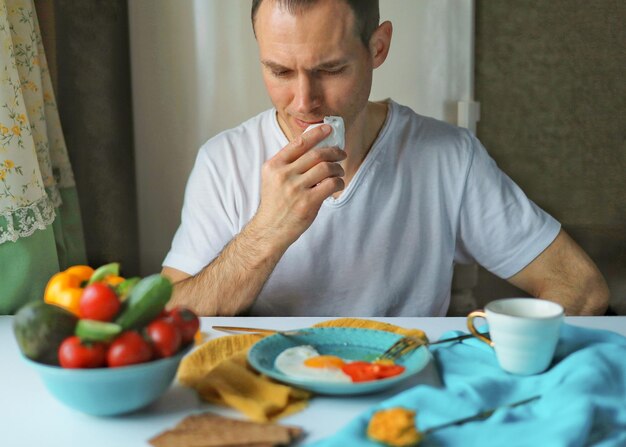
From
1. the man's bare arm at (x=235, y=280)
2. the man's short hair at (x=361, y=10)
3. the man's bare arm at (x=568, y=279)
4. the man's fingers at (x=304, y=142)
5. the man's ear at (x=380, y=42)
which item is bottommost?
the man's bare arm at (x=568, y=279)

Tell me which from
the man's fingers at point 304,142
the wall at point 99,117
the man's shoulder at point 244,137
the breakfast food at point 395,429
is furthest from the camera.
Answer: the wall at point 99,117

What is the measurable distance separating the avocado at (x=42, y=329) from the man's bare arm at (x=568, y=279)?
1029 millimetres

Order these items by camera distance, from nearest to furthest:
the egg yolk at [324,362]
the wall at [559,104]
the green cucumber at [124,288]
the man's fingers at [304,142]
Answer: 1. the green cucumber at [124,288]
2. the egg yolk at [324,362]
3. the man's fingers at [304,142]
4. the wall at [559,104]

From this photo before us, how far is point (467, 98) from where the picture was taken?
259 cm

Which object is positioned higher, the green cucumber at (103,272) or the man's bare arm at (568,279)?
the green cucumber at (103,272)

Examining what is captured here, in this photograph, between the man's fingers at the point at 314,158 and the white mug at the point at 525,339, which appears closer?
the white mug at the point at 525,339

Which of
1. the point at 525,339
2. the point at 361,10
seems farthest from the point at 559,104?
the point at 525,339

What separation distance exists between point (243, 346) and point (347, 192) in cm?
60

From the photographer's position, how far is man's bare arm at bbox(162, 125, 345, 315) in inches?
55.3

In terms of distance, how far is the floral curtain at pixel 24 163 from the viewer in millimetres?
1632

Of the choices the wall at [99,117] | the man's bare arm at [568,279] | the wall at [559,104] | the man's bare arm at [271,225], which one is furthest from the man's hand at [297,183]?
the wall at [559,104]

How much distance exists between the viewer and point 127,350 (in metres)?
0.81

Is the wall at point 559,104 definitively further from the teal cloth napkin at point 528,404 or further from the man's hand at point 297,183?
the teal cloth napkin at point 528,404

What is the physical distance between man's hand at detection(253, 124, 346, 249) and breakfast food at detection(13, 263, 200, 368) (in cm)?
59
